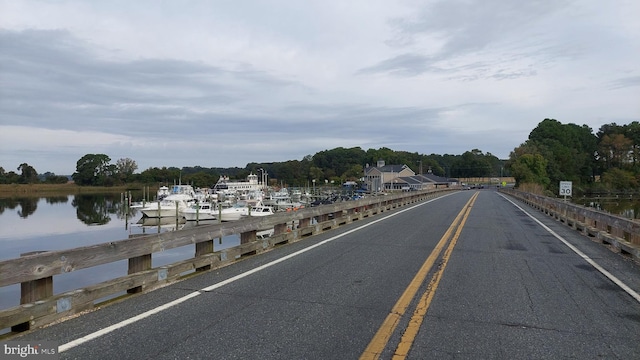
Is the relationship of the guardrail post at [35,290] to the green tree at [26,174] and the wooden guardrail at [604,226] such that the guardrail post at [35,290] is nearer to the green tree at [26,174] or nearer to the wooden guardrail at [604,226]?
the wooden guardrail at [604,226]

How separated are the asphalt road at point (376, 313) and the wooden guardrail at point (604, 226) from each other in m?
1.47

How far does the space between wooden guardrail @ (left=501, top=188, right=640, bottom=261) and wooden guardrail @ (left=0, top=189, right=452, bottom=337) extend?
9.15 metres

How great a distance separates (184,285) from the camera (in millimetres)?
7902

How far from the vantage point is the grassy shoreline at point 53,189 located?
13994cm

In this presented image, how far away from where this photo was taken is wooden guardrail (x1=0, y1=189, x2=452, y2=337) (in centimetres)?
546

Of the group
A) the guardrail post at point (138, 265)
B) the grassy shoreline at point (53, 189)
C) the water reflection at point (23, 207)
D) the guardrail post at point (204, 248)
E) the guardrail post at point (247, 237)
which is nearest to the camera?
the guardrail post at point (138, 265)

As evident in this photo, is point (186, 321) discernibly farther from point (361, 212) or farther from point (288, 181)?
point (288, 181)

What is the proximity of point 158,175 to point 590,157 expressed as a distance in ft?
458

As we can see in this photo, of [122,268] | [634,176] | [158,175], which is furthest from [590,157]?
[122,268]

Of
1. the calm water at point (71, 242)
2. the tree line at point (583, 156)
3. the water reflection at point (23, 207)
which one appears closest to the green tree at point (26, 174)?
the water reflection at point (23, 207)

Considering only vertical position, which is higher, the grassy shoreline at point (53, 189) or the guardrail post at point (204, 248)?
the guardrail post at point (204, 248)

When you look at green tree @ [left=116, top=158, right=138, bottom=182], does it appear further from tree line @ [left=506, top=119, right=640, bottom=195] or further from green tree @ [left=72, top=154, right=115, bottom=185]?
tree line @ [left=506, top=119, right=640, bottom=195]

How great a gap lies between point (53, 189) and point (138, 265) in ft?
561

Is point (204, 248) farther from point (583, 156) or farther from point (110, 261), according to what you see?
point (583, 156)
